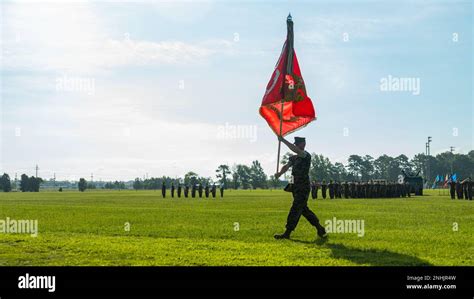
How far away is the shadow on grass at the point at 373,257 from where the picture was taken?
8844 millimetres

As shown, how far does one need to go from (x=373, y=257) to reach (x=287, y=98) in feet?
15.2

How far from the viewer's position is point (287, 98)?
41.8 feet

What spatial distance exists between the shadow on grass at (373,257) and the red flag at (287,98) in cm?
339

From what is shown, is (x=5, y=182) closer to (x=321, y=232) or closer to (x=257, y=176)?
(x=257, y=176)

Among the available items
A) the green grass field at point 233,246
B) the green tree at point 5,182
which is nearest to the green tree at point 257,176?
the green tree at point 5,182

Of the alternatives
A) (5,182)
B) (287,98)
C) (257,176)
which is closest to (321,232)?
(287,98)

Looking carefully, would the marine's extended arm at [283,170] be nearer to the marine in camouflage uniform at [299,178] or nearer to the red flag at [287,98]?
the marine in camouflage uniform at [299,178]

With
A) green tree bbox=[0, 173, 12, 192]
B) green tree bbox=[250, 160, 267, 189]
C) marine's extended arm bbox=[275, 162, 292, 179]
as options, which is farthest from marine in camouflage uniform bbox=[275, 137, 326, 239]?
green tree bbox=[250, 160, 267, 189]

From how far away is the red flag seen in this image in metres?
12.8

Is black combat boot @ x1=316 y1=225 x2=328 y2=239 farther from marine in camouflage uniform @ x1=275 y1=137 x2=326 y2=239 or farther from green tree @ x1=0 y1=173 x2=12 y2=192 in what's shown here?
green tree @ x1=0 y1=173 x2=12 y2=192

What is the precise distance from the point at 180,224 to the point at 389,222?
6725 millimetres
